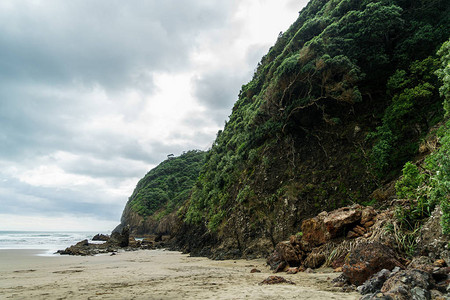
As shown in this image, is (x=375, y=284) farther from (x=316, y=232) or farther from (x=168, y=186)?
(x=168, y=186)

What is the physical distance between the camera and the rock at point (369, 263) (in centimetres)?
570

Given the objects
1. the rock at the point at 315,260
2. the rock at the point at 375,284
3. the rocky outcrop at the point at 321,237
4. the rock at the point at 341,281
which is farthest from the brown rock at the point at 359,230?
the rock at the point at 375,284

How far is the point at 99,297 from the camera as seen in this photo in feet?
17.5

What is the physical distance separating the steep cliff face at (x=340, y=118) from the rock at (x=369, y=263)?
653cm

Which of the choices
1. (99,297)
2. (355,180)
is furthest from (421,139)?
(99,297)

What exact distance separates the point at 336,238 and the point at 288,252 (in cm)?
196

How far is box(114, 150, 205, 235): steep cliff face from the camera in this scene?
58.7m

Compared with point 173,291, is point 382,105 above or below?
above

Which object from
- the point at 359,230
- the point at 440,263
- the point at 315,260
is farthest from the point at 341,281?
the point at 359,230

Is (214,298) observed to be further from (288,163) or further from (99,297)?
(288,163)

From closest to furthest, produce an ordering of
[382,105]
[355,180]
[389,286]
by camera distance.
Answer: [389,286]
[355,180]
[382,105]

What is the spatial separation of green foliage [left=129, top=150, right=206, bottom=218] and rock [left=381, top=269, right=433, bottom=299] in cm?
5401

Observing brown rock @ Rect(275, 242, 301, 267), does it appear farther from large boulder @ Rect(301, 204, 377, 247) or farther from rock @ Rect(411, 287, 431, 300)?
rock @ Rect(411, 287, 431, 300)

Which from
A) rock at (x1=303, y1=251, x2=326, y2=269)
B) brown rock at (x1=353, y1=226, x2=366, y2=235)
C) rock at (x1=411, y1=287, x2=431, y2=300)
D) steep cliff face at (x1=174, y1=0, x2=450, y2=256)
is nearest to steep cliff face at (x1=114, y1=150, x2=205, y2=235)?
steep cliff face at (x1=174, y1=0, x2=450, y2=256)
